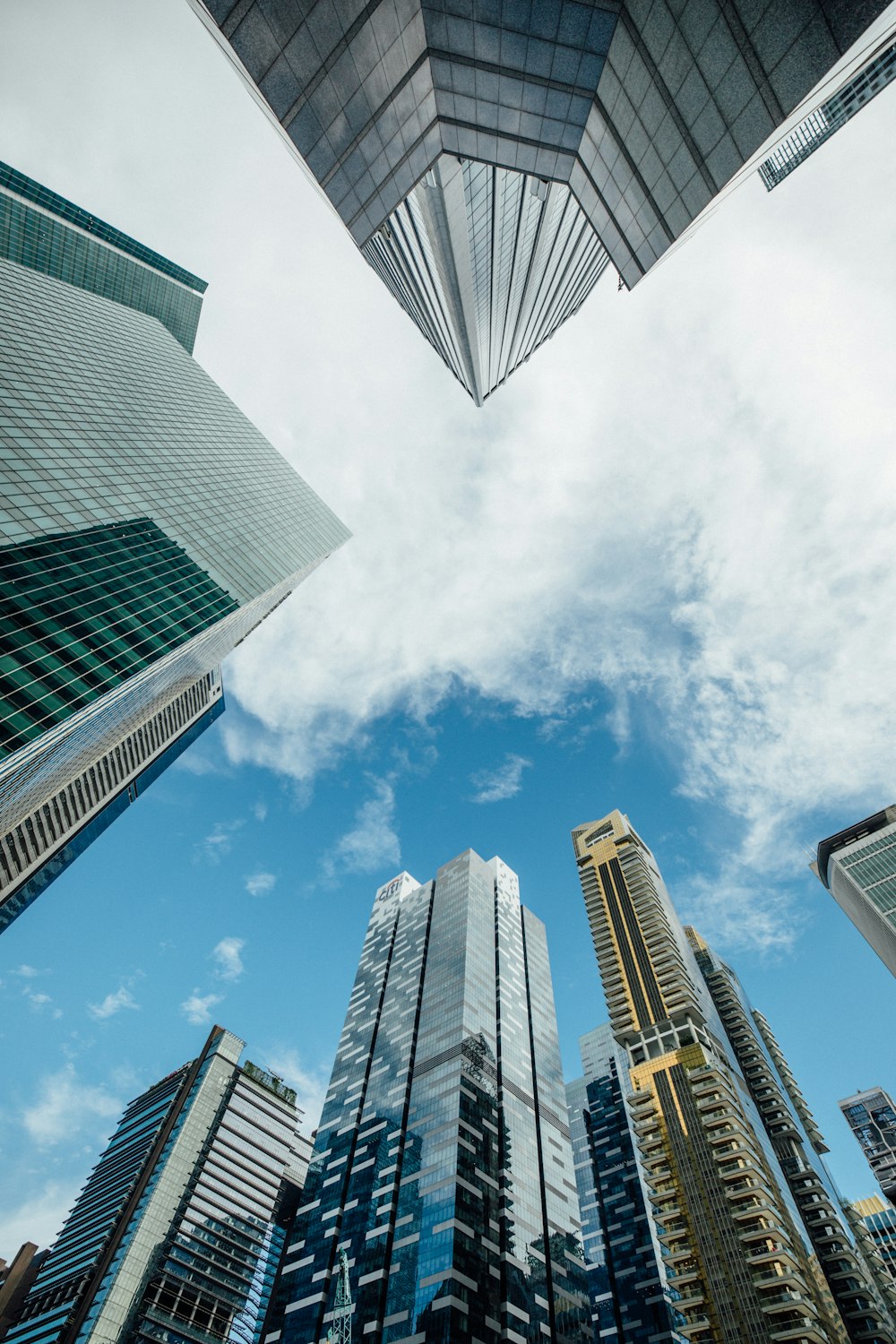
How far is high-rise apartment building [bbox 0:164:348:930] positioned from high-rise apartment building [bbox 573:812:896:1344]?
71.6 m

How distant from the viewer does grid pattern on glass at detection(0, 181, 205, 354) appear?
13812 centimetres

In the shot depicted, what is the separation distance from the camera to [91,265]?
157250mm

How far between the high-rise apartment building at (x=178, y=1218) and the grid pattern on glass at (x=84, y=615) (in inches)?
3555

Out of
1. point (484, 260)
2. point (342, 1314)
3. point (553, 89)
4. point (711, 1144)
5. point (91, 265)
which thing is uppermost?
point (91, 265)

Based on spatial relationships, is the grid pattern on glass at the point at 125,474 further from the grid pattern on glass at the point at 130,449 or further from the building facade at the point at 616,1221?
the building facade at the point at 616,1221

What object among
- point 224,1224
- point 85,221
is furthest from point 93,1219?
point 85,221

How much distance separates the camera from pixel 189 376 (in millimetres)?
134250

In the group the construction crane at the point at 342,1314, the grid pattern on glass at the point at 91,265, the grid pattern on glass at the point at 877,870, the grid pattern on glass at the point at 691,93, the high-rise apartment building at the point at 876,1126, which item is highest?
the grid pattern on glass at the point at 91,265

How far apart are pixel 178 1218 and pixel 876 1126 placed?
6368 inches

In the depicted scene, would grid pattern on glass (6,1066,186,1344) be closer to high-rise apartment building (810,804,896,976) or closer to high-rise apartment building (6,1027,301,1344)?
high-rise apartment building (6,1027,301,1344)

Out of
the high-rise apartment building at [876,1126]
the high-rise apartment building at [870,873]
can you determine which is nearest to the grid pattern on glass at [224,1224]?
the high-rise apartment building at [870,873]

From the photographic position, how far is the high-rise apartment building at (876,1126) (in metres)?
165

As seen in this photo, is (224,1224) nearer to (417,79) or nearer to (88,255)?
(417,79)

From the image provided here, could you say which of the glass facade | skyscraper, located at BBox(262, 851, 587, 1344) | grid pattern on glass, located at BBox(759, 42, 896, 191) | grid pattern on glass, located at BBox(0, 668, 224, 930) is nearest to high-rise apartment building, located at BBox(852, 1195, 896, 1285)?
skyscraper, located at BBox(262, 851, 587, 1344)
